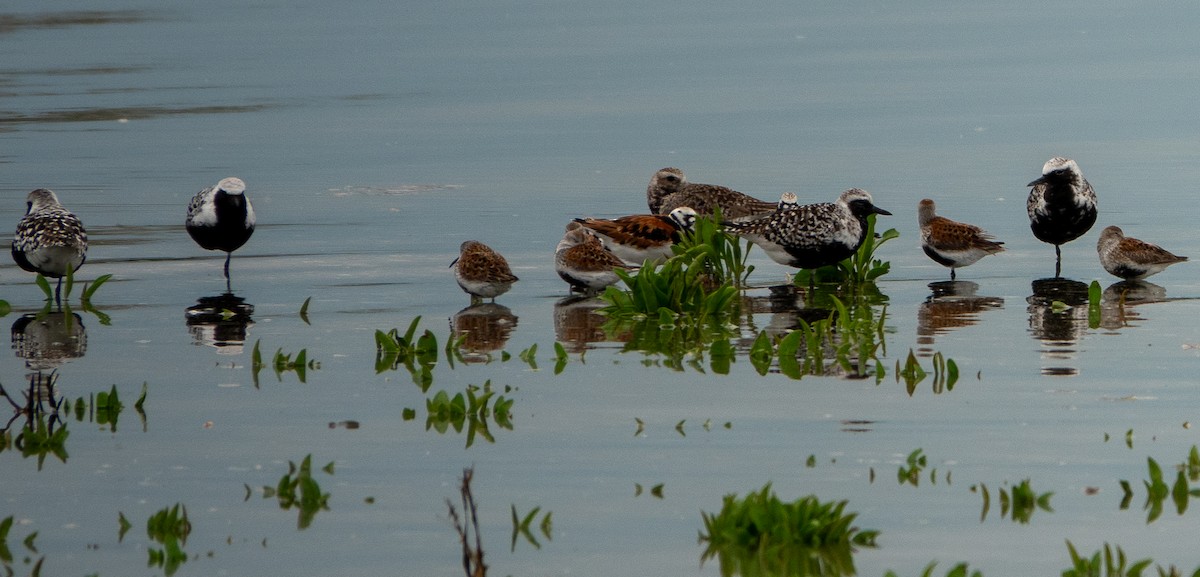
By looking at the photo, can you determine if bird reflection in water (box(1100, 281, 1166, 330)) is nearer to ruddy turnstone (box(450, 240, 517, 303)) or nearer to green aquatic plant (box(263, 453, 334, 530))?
ruddy turnstone (box(450, 240, 517, 303))

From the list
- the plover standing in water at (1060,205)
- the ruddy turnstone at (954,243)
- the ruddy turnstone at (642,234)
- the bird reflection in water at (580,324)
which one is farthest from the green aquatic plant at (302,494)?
the plover standing in water at (1060,205)

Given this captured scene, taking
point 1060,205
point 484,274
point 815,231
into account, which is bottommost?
point 484,274

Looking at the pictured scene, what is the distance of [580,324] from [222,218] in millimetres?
4376

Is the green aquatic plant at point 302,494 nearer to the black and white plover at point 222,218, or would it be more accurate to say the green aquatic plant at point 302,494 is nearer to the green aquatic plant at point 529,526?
the green aquatic plant at point 529,526

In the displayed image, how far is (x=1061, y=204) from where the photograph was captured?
15586 millimetres

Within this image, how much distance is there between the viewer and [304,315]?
520 inches

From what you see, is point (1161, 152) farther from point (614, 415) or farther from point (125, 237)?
point (614, 415)

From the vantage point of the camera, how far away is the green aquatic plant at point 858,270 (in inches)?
575

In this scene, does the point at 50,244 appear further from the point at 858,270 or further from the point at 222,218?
the point at 858,270

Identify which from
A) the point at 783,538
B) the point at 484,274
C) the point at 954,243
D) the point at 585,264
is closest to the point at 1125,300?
the point at 954,243

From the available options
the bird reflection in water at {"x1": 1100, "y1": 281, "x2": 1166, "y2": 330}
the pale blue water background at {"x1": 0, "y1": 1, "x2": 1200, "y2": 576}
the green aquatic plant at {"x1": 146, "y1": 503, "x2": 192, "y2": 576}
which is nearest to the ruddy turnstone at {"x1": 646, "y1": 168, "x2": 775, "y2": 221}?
the pale blue water background at {"x1": 0, "y1": 1, "x2": 1200, "y2": 576}

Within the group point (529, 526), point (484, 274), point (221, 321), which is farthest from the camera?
point (484, 274)

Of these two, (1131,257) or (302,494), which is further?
(1131,257)

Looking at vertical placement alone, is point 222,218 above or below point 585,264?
above
